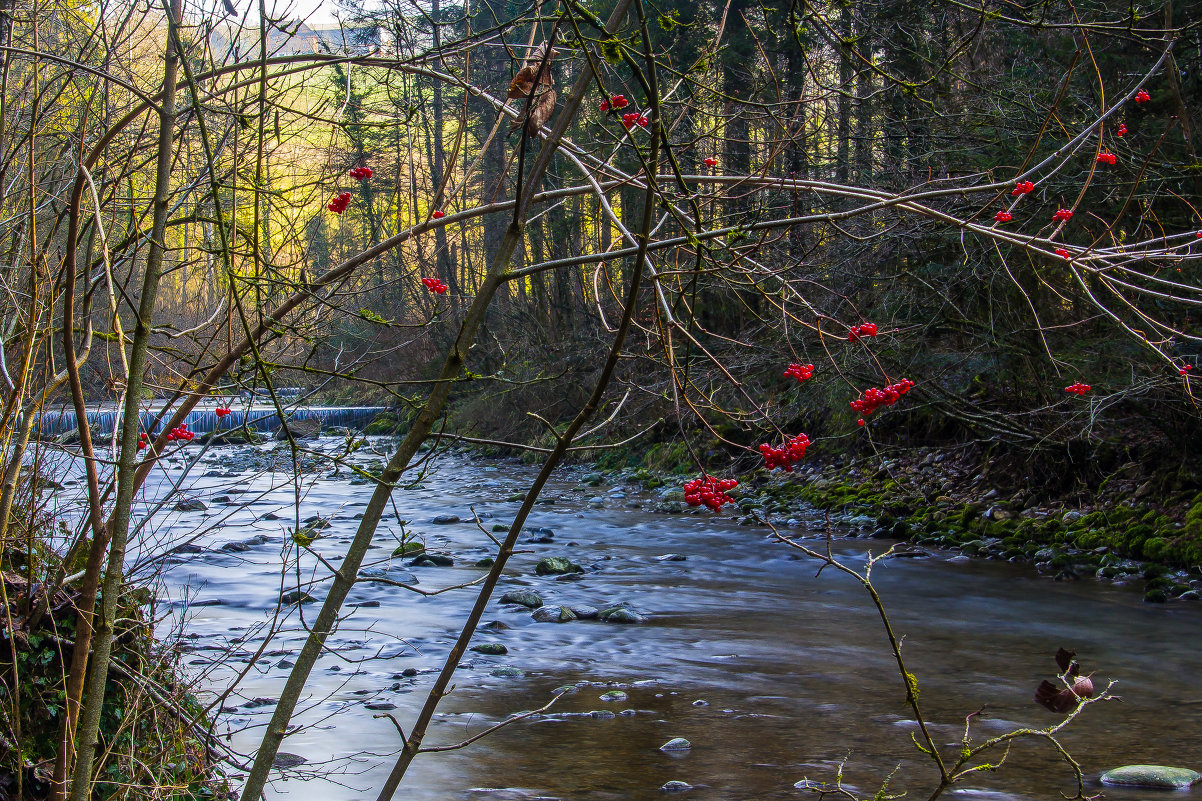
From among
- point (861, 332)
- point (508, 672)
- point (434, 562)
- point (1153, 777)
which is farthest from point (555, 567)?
point (861, 332)

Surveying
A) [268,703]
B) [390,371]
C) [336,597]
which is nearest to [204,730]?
[268,703]

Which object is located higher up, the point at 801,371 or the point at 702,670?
the point at 801,371

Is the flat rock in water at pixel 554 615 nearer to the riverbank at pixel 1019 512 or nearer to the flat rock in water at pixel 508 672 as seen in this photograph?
the flat rock in water at pixel 508 672

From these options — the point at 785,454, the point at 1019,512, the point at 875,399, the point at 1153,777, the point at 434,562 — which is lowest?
the point at 434,562

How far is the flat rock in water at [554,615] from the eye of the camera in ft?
26.0

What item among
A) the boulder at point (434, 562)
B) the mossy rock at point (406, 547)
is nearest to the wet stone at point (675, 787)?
the mossy rock at point (406, 547)

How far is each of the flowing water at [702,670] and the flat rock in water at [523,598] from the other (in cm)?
15

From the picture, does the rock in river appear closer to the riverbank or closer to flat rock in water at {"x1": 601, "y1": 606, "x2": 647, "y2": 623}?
flat rock in water at {"x1": 601, "y1": 606, "x2": 647, "y2": 623}

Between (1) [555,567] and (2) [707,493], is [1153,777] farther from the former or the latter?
(1) [555,567]

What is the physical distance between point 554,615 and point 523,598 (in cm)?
60

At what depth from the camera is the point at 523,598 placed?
8516 millimetres

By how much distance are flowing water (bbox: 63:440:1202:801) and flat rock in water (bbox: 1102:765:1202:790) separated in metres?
0.08

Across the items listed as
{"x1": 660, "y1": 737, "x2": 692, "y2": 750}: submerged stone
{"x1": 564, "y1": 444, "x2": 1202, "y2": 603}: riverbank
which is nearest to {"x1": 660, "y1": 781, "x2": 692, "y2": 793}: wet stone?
{"x1": 660, "y1": 737, "x2": 692, "y2": 750}: submerged stone

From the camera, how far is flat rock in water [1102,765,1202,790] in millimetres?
4535
